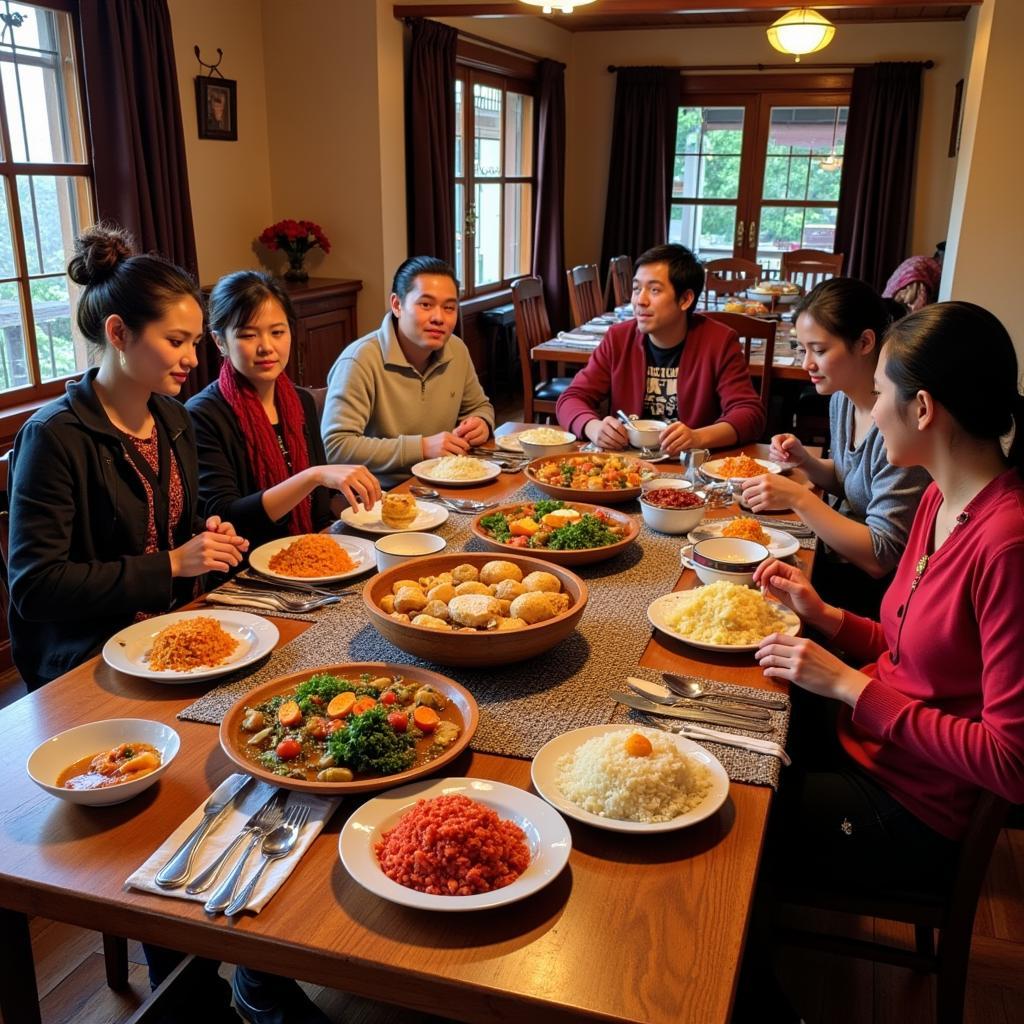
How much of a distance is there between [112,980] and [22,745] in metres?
0.82

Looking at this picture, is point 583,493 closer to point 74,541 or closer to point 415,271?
point 415,271

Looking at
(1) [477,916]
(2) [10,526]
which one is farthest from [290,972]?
(2) [10,526]

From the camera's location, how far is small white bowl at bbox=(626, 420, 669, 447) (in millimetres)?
2633

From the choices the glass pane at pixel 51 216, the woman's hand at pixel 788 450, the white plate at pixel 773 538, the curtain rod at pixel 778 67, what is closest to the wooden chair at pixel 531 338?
the glass pane at pixel 51 216

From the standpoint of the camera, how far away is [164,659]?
1.40m

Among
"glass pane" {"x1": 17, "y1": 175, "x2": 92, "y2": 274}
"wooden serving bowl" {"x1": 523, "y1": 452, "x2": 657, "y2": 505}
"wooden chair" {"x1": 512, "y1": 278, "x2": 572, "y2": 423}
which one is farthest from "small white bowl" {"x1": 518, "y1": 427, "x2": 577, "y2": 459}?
"glass pane" {"x1": 17, "y1": 175, "x2": 92, "y2": 274}

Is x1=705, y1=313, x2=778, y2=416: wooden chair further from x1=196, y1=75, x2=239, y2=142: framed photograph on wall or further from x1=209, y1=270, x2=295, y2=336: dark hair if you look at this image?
x1=196, y1=75, x2=239, y2=142: framed photograph on wall

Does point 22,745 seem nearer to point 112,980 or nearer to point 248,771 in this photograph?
point 248,771

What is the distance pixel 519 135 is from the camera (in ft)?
23.7

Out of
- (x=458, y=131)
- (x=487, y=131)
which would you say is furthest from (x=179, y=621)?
(x=487, y=131)

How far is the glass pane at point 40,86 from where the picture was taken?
3381mm

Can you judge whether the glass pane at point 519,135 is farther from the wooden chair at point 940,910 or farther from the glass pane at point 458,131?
the wooden chair at point 940,910

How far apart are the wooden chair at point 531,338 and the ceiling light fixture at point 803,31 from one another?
1673mm

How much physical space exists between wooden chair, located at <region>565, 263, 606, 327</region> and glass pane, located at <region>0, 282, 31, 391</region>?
2.84 metres
